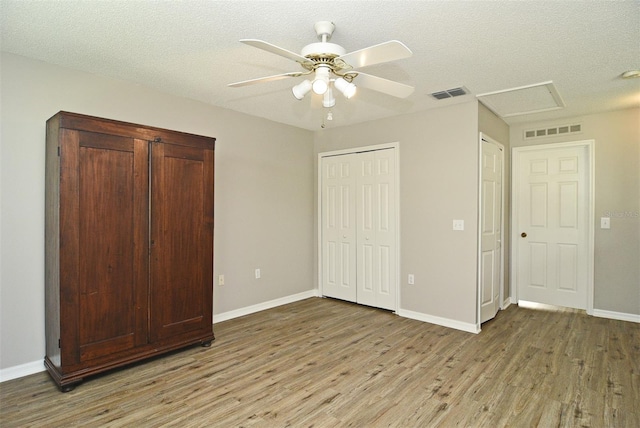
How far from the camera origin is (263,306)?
4.50 m

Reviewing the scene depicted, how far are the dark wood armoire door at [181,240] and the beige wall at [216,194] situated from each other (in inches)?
27.9

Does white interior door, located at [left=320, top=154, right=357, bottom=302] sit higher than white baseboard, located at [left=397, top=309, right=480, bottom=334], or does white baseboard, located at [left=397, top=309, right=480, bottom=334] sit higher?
white interior door, located at [left=320, top=154, right=357, bottom=302]

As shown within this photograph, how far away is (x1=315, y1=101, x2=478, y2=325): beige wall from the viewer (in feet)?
12.4

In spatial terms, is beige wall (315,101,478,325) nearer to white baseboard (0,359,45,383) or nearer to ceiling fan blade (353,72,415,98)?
ceiling fan blade (353,72,415,98)

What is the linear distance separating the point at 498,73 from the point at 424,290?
2445 millimetres

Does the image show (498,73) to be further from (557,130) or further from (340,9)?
(557,130)

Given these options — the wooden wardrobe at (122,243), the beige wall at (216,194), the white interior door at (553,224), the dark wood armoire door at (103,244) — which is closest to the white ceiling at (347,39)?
the beige wall at (216,194)

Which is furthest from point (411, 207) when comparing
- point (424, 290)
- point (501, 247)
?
point (501, 247)

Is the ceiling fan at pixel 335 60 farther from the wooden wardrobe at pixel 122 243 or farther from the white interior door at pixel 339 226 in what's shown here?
the white interior door at pixel 339 226

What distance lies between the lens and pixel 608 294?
4191mm

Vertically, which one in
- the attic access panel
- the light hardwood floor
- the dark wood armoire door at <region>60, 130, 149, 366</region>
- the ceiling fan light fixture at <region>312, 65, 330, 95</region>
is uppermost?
the attic access panel

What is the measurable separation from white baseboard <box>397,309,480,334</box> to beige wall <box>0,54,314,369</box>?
1.58 m

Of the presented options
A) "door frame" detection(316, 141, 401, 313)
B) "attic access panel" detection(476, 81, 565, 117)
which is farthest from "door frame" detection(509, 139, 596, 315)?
"door frame" detection(316, 141, 401, 313)

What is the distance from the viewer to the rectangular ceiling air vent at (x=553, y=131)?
4348mm
